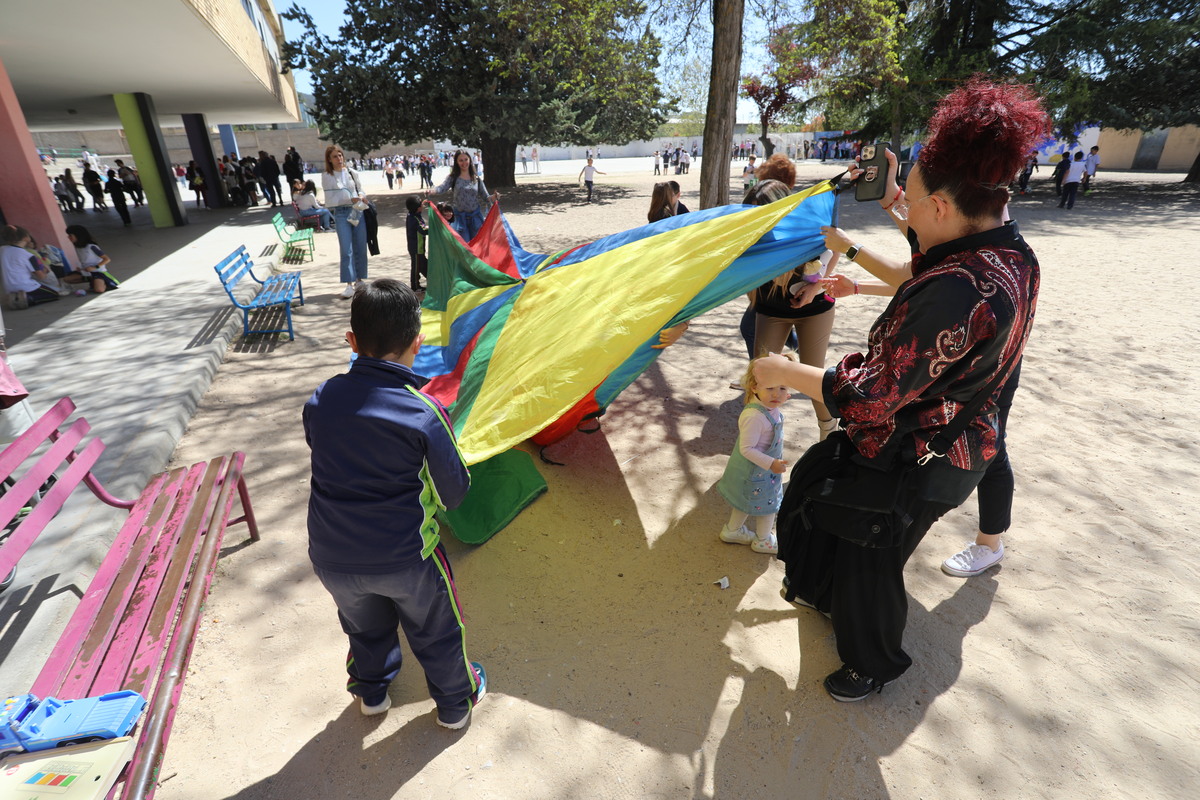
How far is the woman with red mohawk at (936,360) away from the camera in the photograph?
65.4 inches

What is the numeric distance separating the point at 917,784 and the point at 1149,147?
45.0 metres

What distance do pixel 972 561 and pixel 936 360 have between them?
1.90m

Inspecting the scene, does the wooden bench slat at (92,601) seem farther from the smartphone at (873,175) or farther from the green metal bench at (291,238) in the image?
the green metal bench at (291,238)

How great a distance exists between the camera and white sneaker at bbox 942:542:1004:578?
3.00m

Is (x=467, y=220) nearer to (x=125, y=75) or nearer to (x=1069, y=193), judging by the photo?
(x=125, y=75)

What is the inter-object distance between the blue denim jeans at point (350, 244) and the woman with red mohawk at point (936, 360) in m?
7.12

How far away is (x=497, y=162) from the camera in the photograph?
2270 cm

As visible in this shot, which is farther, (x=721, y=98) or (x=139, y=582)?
(x=721, y=98)

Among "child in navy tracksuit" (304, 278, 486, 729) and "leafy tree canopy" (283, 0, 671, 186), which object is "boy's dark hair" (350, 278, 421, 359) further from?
"leafy tree canopy" (283, 0, 671, 186)

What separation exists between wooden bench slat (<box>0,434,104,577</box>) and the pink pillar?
8935 mm

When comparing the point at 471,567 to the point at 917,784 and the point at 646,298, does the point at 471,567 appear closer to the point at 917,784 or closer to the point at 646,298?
the point at 646,298

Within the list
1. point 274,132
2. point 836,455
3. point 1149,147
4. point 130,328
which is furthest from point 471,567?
point 274,132

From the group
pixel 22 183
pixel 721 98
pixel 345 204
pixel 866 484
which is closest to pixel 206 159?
pixel 22 183

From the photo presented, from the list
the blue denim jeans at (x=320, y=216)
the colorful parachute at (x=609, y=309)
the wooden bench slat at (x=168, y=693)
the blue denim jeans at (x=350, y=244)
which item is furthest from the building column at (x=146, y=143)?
the wooden bench slat at (x=168, y=693)
